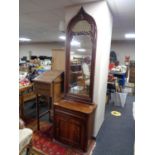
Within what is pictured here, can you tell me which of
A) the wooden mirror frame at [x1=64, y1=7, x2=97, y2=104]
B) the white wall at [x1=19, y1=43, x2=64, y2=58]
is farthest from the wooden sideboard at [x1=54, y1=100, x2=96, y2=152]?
the white wall at [x1=19, y1=43, x2=64, y2=58]

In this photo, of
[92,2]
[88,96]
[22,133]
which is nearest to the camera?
[22,133]

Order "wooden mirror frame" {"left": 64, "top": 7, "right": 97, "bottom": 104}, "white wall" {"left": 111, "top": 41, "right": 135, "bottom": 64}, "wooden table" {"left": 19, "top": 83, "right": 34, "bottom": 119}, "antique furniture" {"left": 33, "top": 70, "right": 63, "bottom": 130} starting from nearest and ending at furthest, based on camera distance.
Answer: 1. "wooden mirror frame" {"left": 64, "top": 7, "right": 97, "bottom": 104}
2. "antique furniture" {"left": 33, "top": 70, "right": 63, "bottom": 130}
3. "wooden table" {"left": 19, "top": 83, "right": 34, "bottom": 119}
4. "white wall" {"left": 111, "top": 41, "right": 135, "bottom": 64}

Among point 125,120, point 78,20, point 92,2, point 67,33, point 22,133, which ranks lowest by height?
point 125,120

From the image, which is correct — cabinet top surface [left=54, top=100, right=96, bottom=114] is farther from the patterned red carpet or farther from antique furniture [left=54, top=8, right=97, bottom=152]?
the patterned red carpet

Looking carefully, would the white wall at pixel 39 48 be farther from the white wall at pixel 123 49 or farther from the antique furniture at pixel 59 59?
the antique furniture at pixel 59 59

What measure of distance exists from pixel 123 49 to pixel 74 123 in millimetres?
6181

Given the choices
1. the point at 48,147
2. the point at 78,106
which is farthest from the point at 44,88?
the point at 48,147

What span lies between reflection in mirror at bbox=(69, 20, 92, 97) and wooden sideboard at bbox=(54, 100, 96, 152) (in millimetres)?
330

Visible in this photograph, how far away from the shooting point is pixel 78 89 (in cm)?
245

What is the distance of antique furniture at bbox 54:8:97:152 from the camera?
2.03 metres
